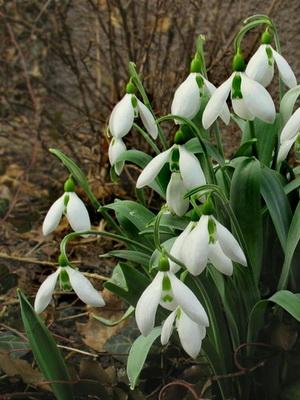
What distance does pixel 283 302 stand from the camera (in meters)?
1.99

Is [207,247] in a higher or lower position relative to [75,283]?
higher

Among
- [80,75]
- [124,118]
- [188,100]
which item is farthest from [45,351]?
[80,75]

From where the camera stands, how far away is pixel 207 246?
1.74m

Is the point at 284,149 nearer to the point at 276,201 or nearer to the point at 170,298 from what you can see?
the point at 276,201

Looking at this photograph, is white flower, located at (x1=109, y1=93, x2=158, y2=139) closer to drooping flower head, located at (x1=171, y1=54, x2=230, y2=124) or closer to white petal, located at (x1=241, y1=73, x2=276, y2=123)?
drooping flower head, located at (x1=171, y1=54, x2=230, y2=124)

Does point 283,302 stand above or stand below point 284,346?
above

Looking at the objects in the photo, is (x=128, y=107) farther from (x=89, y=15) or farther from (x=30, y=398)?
(x=89, y=15)

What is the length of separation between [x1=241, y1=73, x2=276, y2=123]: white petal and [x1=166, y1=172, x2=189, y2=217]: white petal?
204 millimetres

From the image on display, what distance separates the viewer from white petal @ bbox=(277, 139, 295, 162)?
2.13m

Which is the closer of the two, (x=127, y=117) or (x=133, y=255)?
(x=127, y=117)

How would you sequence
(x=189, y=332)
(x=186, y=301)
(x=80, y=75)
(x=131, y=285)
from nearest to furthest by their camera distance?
(x=186, y=301) < (x=189, y=332) < (x=131, y=285) < (x=80, y=75)

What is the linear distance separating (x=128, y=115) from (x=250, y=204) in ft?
1.08

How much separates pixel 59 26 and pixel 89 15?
20 cm

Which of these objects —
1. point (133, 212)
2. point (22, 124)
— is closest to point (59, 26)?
point (22, 124)
